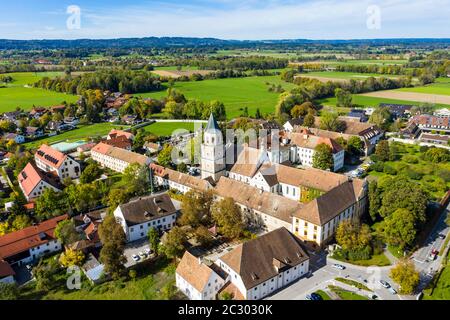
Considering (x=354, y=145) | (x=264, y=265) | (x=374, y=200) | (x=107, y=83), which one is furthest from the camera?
(x=107, y=83)

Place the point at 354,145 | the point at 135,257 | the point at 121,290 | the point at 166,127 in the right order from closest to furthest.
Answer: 1. the point at 121,290
2. the point at 135,257
3. the point at 354,145
4. the point at 166,127

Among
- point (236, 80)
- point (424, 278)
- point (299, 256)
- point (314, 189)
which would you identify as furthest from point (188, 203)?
point (236, 80)

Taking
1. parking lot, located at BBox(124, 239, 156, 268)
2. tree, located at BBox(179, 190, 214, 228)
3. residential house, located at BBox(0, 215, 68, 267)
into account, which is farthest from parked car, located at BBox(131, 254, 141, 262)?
residential house, located at BBox(0, 215, 68, 267)

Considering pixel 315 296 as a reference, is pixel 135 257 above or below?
above

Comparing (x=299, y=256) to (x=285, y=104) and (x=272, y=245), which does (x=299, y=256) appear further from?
(x=285, y=104)

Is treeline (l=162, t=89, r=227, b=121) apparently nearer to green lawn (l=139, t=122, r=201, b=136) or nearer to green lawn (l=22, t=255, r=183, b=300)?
green lawn (l=139, t=122, r=201, b=136)

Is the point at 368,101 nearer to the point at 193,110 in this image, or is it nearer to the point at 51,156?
the point at 193,110

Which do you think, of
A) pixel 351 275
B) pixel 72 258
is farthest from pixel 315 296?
pixel 72 258

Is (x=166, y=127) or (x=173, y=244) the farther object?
(x=166, y=127)

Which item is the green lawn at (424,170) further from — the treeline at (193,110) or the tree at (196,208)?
the treeline at (193,110)
